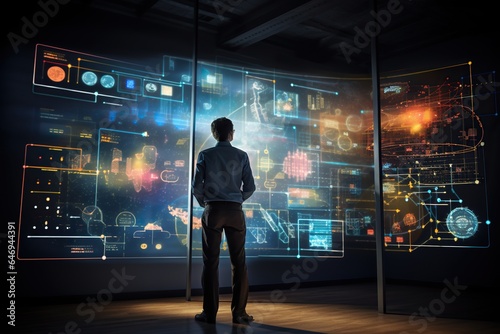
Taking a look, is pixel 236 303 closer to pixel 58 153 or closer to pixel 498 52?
pixel 58 153

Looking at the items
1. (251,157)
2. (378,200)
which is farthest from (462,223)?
(251,157)

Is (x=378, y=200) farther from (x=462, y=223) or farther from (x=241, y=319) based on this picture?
(x=462, y=223)

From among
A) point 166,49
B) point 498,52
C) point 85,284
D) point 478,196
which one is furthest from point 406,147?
point 85,284

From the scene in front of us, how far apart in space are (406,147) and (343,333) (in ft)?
11.6

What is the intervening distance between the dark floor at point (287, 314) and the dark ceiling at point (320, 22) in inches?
95.8

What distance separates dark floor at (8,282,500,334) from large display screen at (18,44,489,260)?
64cm

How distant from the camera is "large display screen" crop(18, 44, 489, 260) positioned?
416 cm

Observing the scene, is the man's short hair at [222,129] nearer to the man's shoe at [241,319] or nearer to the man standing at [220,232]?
the man standing at [220,232]

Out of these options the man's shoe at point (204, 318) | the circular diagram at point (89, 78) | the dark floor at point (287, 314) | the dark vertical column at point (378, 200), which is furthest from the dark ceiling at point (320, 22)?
the man's shoe at point (204, 318)

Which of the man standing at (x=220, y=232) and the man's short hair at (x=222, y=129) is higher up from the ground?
the man's short hair at (x=222, y=129)

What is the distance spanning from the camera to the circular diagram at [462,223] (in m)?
5.14

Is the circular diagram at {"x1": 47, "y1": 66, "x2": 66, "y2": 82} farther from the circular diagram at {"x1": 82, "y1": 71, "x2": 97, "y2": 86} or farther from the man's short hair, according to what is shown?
the man's short hair

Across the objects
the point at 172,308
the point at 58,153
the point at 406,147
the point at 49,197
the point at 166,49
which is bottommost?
the point at 172,308

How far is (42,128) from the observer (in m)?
4.09
